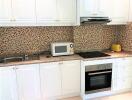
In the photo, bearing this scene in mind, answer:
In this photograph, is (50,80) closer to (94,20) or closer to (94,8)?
(94,20)

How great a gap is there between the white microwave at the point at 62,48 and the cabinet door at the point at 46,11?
18.8 inches

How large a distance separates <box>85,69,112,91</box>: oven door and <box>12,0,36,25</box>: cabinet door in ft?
4.73

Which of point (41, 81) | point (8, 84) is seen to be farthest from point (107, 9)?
point (8, 84)

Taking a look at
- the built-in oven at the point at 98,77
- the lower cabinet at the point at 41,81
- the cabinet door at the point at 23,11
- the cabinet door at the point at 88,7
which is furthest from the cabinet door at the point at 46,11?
the built-in oven at the point at 98,77

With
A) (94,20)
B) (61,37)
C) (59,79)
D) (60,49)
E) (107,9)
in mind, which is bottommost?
(59,79)

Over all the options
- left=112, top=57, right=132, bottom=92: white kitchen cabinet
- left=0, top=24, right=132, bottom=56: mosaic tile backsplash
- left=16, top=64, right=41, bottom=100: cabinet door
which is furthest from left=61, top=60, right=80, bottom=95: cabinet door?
left=112, top=57, right=132, bottom=92: white kitchen cabinet

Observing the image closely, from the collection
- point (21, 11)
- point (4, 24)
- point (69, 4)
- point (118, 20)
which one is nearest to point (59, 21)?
point (69, 4)

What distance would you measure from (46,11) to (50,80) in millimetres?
1227

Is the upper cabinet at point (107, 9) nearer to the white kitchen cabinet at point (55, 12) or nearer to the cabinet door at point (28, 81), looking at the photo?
the white kitchen cabinet at point (55, 12)

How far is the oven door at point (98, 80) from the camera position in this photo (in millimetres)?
3068

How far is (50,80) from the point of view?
288 cm

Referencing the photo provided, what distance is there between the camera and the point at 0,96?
2.64 m

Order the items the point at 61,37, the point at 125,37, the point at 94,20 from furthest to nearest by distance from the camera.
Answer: the point at 125,37 < the point at 61,37 < the point at 94,20

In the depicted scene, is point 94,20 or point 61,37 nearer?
point 94,20
